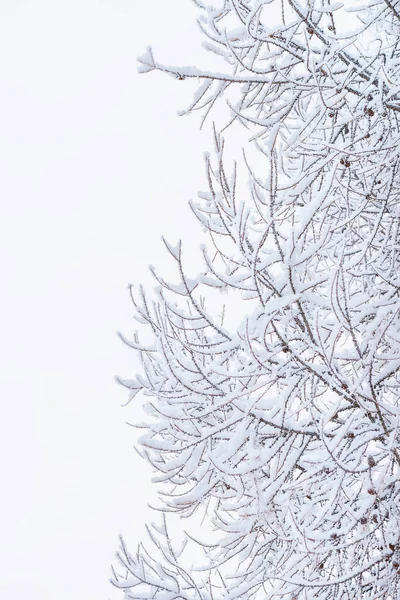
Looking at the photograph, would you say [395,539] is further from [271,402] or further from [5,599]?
[5,599]

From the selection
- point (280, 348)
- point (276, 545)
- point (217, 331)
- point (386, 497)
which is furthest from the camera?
point (276, 545)

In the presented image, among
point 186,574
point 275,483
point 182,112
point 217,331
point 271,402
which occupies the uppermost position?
point 182,112

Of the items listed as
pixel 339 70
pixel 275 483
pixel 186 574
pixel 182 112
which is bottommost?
pixel 186 574

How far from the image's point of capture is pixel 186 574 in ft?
10.6

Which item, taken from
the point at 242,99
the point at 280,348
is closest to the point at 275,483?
the point at 280,348

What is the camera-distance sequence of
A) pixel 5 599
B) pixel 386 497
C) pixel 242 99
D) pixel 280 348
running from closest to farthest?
1. pixel 280 348
2. pixel 386 497
3. pixel 242 99
4. pixel 5 599

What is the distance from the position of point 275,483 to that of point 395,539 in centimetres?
61

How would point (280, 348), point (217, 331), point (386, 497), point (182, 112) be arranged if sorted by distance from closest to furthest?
point (280, 348)
point (217, 331)
point (386, 497)
point (182, 112)

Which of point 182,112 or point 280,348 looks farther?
point 182,112

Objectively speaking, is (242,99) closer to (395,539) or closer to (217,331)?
(217,331)

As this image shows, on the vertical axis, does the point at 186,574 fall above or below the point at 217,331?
below

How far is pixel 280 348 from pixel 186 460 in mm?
675

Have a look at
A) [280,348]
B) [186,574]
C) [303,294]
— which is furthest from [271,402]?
[186,574]

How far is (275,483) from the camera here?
229 centimetres
